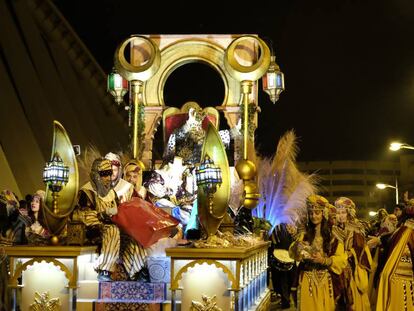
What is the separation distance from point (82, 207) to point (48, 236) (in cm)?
56

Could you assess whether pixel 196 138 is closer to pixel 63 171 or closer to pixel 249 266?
pixel 249 266

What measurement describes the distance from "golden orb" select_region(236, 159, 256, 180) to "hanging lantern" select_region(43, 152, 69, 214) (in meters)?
6.12

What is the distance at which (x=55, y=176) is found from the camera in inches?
345

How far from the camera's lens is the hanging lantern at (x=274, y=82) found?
16.8m

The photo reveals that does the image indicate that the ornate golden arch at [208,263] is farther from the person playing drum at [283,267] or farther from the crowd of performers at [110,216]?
the person playing drum at [283,267]

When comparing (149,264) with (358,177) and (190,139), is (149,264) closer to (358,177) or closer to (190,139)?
(190,139)

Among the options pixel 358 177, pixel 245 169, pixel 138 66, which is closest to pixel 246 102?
pixel 245 169

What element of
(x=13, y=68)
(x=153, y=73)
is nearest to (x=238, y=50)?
(x=153, y=73)

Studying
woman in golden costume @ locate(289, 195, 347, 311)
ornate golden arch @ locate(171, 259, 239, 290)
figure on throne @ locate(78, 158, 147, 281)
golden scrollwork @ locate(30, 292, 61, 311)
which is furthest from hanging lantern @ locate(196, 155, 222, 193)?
golden scrollwork @ locate(30, 292, 61, 311)

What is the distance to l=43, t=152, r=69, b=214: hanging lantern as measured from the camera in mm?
8766

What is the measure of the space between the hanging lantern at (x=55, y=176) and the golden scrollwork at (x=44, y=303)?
1.02 metres

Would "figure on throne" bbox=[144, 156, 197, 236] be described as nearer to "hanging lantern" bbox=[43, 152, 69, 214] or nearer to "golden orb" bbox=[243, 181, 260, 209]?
"golden orb" bbox=[243, 181, 260, 209]

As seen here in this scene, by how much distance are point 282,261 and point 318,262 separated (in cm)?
566

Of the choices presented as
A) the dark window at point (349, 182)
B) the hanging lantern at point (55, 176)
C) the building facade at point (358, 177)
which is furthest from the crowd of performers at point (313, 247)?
the dark window at point (349, 182)
